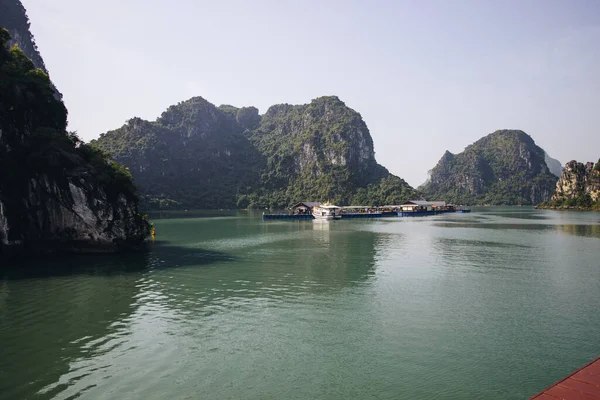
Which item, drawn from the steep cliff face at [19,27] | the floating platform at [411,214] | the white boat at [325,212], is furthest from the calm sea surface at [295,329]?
the steep cliff face at [19,27]

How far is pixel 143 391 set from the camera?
14.5 m

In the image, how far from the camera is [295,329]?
2169 centimetres

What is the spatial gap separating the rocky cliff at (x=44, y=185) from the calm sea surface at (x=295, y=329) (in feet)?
24.2

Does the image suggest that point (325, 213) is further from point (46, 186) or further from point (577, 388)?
point (577, 388)

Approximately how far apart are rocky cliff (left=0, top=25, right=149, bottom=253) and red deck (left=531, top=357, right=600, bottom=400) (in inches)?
2034

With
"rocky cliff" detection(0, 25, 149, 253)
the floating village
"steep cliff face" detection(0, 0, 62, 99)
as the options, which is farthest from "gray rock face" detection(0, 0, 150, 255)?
"steep cliff face" detection(0, 0, 62, 99)

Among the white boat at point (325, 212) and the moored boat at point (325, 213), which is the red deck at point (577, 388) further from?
the white boat at point (325, 212)

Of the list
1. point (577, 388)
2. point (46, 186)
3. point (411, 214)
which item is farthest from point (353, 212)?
point (577, 388)

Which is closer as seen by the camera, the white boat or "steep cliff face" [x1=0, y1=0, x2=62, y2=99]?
the white boat

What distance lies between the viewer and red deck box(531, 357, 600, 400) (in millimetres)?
12000

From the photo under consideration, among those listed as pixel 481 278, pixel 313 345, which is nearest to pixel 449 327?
pixel 313 345

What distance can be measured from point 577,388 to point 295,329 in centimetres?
1332

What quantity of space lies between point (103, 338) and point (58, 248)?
37637mm

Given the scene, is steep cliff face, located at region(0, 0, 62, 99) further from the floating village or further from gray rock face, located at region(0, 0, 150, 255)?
gray rock face, located at region(0, 0, 150, 255)
